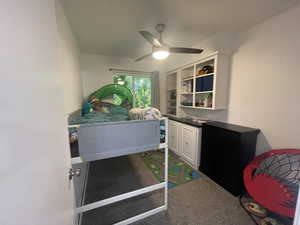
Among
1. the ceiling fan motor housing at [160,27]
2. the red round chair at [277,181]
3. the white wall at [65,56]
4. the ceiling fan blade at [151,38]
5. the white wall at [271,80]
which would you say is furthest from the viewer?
the ceiling fan motor housing at [160,27]

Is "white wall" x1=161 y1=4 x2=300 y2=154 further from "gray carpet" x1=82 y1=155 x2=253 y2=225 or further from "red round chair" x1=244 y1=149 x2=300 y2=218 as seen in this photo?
"gray carpet" x1=82 y1=155 x2=253 y2=225

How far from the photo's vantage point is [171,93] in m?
3.96

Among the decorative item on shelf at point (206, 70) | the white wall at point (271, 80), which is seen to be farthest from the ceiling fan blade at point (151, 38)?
the white wall at point (271, 80)

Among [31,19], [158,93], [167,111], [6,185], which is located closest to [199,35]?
[158,93]

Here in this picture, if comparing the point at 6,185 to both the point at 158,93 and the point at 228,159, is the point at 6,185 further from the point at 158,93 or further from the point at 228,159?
the point at 158,93

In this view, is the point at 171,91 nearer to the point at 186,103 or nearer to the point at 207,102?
the point at 186,103

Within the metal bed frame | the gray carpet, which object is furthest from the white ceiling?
the gray carpet

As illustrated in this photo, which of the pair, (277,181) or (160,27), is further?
(160,27)

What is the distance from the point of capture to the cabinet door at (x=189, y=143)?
2527mm

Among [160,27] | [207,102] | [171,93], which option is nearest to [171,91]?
[171,93]

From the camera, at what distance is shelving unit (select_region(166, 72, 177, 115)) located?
380cm

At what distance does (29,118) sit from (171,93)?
12.2 ft

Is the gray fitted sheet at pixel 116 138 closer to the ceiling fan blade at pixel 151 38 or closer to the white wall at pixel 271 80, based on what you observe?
the ceiling fan blade at pixel 151 38

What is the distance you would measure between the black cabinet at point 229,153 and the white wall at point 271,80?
0.24 m
